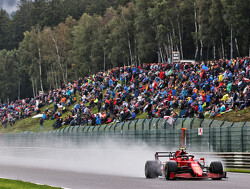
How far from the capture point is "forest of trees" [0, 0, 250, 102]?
67.3m

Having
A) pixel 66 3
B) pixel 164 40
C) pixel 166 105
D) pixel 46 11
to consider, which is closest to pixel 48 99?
pixel 164 40

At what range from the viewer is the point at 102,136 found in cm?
3073

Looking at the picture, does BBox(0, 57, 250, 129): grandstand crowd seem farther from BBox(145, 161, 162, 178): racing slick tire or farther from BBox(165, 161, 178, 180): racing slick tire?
BBox(165, 161, 178, 180): racing slick tire

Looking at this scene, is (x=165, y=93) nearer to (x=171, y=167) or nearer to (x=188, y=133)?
(x=188, y=133)

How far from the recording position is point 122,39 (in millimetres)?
84125

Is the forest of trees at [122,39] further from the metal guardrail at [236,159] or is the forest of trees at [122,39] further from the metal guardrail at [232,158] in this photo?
the metal guardrail at [236,159]

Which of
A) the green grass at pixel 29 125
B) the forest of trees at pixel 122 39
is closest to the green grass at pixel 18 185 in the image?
the green grass at pixel 29 125

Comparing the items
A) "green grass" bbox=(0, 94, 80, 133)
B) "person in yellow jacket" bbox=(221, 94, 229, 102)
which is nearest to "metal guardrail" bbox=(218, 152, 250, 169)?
"person in yellow jacket" bbox=(221, 94, 229, 102)

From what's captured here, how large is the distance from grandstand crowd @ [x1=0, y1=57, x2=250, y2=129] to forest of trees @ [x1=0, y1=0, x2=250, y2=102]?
57.6ft

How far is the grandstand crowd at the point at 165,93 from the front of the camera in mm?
29906

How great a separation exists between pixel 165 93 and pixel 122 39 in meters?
49.1

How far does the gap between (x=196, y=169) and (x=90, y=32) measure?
8565cm

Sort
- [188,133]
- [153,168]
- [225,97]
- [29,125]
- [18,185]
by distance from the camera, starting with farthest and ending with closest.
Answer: [29,125] → [225,97] → [188,133] → [153,168] → [18,185]

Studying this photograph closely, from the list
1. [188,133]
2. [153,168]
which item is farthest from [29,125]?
[153,168]
